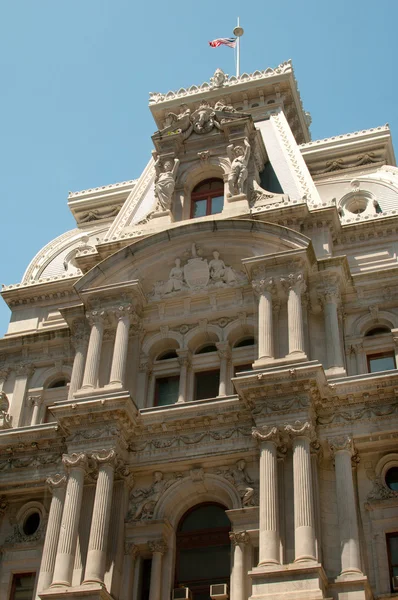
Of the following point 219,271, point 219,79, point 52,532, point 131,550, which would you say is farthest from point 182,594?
point 219,79

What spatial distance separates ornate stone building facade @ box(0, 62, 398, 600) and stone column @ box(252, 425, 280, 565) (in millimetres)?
54

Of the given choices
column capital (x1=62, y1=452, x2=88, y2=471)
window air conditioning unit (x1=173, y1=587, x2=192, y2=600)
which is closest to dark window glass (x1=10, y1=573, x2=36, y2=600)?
column capital (x1=62, y1=452, x2=88, y2=471)

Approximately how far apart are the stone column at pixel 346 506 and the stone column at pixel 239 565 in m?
2.53

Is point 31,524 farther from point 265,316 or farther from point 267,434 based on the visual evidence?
point 265,316

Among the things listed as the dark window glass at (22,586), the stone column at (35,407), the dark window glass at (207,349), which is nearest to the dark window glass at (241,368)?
the dark window glass at (207,349)

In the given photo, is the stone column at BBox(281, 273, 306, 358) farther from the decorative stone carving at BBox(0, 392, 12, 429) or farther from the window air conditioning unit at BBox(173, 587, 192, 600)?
the decorative stone carving at BBox(0, 392, 12, 429)

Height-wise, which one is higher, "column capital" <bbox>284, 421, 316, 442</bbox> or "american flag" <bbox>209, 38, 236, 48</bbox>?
"american flag" <bbox>209, 38, 236, 48</bbox>

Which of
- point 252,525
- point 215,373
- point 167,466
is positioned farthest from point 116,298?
point 252,525

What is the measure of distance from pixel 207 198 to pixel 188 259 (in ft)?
13.0

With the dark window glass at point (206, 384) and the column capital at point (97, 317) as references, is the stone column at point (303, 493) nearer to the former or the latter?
the dark window glass at point (206, 384)

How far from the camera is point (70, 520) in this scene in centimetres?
2659

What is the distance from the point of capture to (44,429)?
29.8 meters

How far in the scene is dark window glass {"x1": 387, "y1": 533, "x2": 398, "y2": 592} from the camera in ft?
81.6

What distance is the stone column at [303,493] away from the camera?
24062mm
